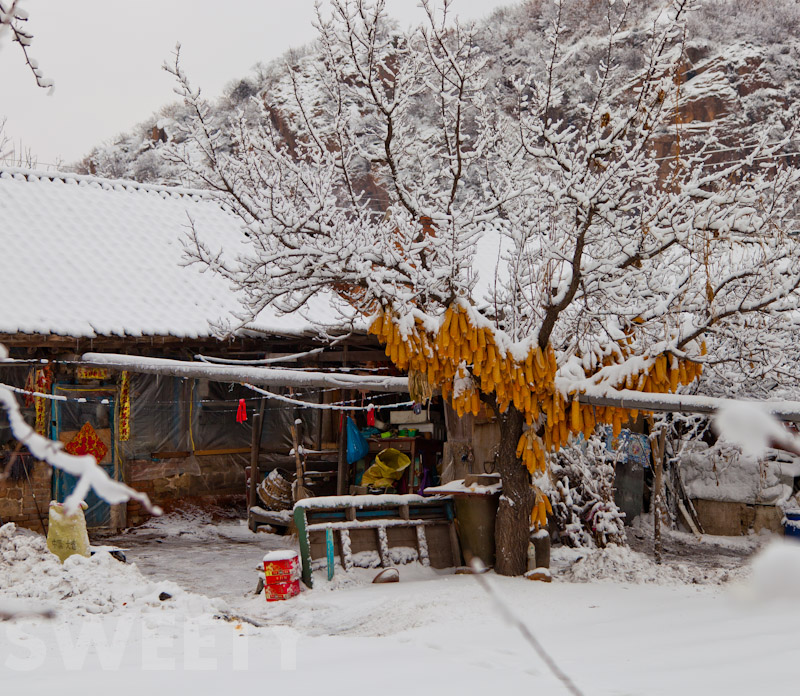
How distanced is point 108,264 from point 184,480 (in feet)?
13.3

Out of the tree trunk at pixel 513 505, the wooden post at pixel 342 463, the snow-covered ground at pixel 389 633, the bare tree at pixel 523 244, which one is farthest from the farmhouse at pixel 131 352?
the tree trunk at pixel 513 505

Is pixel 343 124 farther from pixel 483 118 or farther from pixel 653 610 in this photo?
pixel 653 610

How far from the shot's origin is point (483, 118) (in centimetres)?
868

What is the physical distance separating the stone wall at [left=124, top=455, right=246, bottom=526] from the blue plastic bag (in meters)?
2.39

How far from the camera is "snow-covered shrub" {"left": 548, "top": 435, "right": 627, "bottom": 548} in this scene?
394 inches

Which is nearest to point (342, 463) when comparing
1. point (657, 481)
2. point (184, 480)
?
point (184, 480)

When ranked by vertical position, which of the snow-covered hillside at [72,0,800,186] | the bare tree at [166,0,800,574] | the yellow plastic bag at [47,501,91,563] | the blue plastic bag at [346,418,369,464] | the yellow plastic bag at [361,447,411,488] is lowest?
the yellow plastic bag at [47,501,91,563]

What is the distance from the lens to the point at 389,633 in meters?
6.61

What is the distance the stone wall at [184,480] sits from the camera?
12883 millimetres

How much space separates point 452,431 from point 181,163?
5749 millimetres

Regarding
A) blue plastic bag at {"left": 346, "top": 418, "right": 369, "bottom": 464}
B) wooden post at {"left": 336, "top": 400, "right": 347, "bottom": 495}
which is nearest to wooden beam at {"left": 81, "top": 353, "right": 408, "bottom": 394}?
wooden post at {"left": 336, "top": 400, "right": 347, "bottom": 495}

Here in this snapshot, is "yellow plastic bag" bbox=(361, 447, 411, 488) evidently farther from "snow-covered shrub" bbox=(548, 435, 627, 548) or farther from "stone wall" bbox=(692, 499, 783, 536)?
"stone wall" bbox=(692, 499, 783, 536)

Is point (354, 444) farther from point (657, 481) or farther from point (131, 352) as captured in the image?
point (657, 481)

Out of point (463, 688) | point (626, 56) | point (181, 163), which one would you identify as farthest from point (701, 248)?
point (626, 56)
